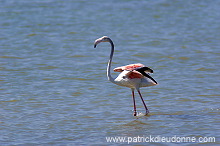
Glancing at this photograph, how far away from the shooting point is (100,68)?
1383cm

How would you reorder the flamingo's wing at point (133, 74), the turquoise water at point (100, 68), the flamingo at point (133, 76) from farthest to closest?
1. the flamingo's wing at point (133, 74)
2. the flamingo at point (133, 76)
3. the turquoise water at point (100, 68)

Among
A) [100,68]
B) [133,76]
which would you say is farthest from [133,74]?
[100,68]

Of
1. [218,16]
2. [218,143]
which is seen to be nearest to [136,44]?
[218,16]

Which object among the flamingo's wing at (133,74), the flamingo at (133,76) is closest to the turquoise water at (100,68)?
the flamingo at (133,76)

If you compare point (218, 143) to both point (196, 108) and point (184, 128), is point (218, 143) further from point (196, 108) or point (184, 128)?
point (196, 108)

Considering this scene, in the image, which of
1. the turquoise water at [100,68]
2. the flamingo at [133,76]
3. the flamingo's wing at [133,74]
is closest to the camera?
the turquoise water at [100,68]

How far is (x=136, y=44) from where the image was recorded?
1664cm

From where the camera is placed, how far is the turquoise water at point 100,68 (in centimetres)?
899

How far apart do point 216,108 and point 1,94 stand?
4832 mm

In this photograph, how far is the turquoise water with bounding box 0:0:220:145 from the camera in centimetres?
899

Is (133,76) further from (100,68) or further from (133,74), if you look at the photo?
(100,68)

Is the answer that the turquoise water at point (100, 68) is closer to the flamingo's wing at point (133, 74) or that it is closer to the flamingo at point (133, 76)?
the flamingo at point (133, 76)

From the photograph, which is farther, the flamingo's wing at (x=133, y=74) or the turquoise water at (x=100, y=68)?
the flamingo's wing at (x=133, y=74)

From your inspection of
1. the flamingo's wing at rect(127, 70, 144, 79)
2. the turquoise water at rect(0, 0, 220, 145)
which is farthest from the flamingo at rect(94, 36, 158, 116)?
the turquoise water at rect(0, 0, 220, 145)
